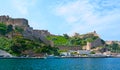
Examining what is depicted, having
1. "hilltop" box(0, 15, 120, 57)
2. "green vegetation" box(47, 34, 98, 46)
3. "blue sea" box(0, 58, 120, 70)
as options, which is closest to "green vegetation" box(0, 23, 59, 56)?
"hilltop" box(0, 15, 120, 57)

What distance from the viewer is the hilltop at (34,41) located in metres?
A: 119

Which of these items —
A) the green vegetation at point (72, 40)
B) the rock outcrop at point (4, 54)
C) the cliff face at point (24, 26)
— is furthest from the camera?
the green vegetation at point (72, 40)

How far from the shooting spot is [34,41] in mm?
133000

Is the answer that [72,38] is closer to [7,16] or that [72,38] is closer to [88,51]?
[88,51]

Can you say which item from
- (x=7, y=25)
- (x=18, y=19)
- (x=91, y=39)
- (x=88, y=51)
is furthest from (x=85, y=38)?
(x=7, y=25)

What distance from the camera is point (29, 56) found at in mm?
121438

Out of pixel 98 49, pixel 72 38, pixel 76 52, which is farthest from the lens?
pixel 72 38

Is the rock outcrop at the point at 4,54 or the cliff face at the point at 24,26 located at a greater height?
the cliff face at the point at 24,26

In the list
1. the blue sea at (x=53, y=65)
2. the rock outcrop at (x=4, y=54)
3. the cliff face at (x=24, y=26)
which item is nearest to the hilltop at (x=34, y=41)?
the cliff face at (x=24, y=26)

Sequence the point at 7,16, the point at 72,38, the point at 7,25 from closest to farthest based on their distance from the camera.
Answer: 1. the point at 7,25
2. the point at 7,16
3. the point at 72,38

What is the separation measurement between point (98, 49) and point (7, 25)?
58.0m

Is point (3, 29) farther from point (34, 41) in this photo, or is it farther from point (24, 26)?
point (24, 26)

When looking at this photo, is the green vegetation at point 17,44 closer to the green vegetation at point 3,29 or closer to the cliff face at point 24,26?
the green vegetation at point 3,29

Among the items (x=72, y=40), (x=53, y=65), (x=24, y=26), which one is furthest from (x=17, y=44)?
(x=72, y=40)
